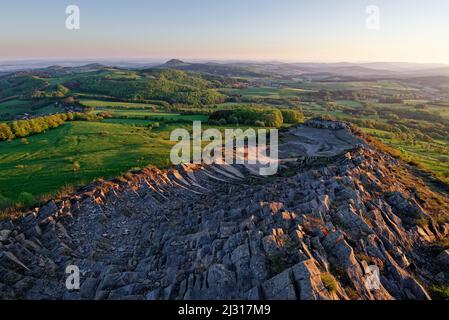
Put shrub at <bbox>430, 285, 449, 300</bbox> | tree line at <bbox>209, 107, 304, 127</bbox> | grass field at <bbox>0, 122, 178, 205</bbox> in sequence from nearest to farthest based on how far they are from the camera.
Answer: shrub at <bbox>430, 285, 449, 300</bbox>
grass field at <bbox>0, 122, 178, 205</bbox>
tree line at <bbox>209, 107, 304, 127</bbox>

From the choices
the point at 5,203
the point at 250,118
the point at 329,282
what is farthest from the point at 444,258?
the point at 250,118

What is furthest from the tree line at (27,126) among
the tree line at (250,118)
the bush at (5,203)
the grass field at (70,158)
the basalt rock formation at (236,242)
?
the basalt rock formation at (236,242)

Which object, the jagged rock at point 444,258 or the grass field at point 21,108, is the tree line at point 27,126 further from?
the jagged rock at point 444,258

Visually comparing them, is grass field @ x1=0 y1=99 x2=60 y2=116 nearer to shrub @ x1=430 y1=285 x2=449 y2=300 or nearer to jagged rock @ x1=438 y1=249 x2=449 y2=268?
jagged rock @ x1=438 y1=249 x2=449 y2=268

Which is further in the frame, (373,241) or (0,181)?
(0,181)

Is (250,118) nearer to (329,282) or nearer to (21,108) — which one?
(329,282)

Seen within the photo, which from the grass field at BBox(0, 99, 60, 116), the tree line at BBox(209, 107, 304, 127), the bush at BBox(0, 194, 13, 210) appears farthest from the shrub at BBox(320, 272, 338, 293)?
the grass field at BBox(0, 99, 60, 116)
